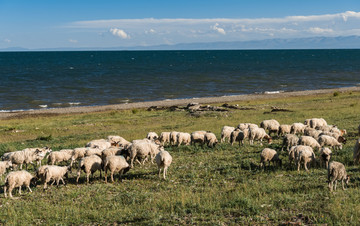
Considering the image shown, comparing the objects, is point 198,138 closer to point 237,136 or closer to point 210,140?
point 210,140

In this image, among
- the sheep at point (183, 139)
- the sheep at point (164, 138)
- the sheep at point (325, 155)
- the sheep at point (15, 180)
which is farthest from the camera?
the sheep at point (164, 138)

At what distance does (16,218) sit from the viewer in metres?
12.2

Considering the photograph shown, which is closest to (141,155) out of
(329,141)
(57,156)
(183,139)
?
(57,156)

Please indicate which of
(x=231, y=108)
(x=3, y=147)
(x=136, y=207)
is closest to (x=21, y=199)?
(x=136, y=207)

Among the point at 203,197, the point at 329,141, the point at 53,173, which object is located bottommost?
the point at 203,197

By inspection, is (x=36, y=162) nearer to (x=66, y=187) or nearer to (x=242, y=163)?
(x=66, y=187)

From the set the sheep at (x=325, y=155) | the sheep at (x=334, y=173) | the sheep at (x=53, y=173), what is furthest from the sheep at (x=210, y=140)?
the sheep at (x=334, y=173)

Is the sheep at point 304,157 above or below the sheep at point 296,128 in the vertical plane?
above

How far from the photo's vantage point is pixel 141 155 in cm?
1952

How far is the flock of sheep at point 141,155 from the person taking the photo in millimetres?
15670

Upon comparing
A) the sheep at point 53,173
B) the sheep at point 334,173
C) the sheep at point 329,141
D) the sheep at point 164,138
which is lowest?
the sheep at point 164,138

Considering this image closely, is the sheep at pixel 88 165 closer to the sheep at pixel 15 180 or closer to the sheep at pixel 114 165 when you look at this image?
the sheep at pixel 114 165

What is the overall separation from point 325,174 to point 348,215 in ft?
16.5

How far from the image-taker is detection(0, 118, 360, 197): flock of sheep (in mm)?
15670
